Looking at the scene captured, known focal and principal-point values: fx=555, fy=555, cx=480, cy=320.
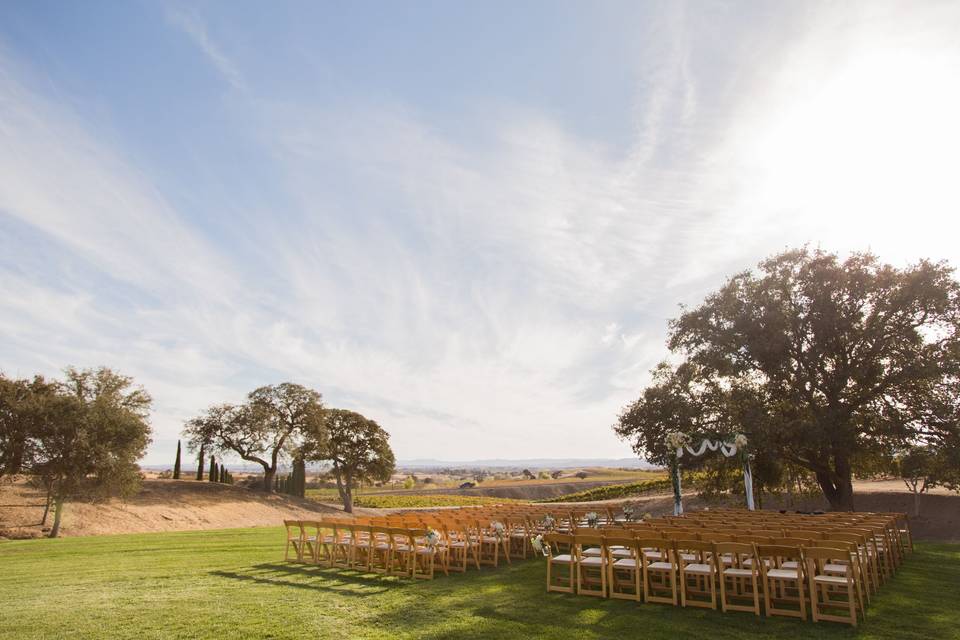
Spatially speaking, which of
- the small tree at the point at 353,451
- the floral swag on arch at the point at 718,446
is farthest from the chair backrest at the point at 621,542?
the small tree at the point at 353,451

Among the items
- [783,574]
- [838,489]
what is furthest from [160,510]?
[838,489]

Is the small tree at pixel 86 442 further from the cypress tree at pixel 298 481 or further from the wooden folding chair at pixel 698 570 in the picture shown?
the wooden folding chair at pixel 698 570

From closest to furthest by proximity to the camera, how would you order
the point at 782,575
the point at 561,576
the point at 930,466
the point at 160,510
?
the point at 782,575 < the point at 561,576 < the point at 930,466 < the point at 160,510

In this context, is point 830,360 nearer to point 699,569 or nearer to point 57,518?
point 699,569

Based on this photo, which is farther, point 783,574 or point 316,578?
point 316,578

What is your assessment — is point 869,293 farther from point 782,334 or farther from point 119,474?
point 119,474

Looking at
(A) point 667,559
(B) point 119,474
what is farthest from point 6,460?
(A) point 667,559

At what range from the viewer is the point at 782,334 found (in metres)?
19.0

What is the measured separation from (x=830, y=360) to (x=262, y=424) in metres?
27.7

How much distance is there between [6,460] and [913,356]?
103ft

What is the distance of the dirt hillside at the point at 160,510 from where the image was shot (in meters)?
20.9

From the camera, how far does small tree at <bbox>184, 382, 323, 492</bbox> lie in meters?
31.5

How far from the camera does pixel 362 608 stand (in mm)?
7238

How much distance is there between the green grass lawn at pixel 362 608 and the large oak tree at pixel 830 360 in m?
7.86
